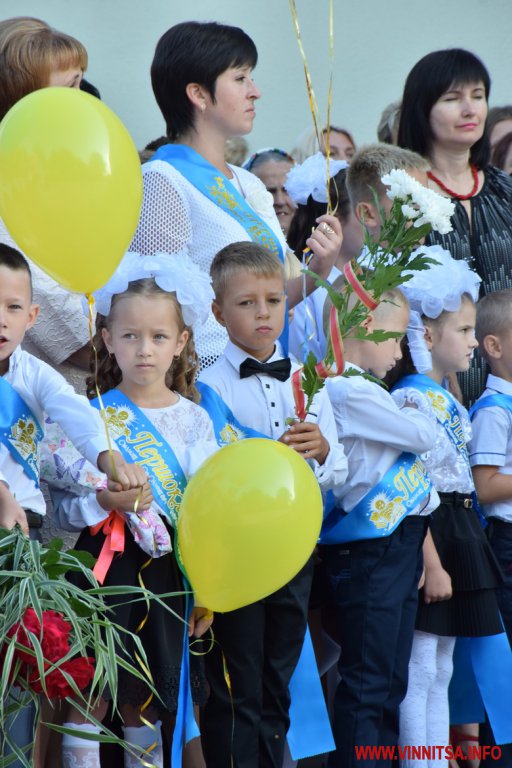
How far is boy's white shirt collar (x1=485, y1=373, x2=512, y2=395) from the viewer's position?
459 cm

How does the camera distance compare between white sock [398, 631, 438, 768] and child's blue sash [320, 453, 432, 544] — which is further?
white sock [398, 631, 438, 768]

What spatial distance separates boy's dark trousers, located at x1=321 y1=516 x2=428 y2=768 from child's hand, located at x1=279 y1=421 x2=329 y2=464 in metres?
0.54

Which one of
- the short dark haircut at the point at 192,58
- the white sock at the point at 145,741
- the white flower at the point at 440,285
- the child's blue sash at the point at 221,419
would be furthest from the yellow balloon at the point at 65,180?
the white flower at the point at 440,285

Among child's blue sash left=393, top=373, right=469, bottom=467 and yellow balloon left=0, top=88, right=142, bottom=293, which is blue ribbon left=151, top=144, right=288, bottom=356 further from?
yellow balloon left=0, top=88, right=142, bottom=293

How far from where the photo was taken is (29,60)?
3.75m

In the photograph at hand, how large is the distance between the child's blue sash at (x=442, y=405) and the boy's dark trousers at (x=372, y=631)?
0.39 m

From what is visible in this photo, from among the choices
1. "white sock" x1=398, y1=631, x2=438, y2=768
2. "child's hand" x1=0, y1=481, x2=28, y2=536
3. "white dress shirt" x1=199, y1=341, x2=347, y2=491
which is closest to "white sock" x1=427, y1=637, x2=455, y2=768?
"white sock" x1=398, y1=631, x2=438, y2=768

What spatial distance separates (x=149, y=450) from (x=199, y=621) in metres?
0.48

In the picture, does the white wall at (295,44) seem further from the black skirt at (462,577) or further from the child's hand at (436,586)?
the child's hand at (436,586)

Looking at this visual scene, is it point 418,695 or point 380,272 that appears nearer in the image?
point 380,272

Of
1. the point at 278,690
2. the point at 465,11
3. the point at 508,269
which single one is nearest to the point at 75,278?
the point at 278,690

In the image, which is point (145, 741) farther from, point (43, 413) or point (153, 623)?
point (43, 413)

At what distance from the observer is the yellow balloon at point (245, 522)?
2969 mm

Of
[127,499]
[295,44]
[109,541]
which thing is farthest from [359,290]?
[295,44]
